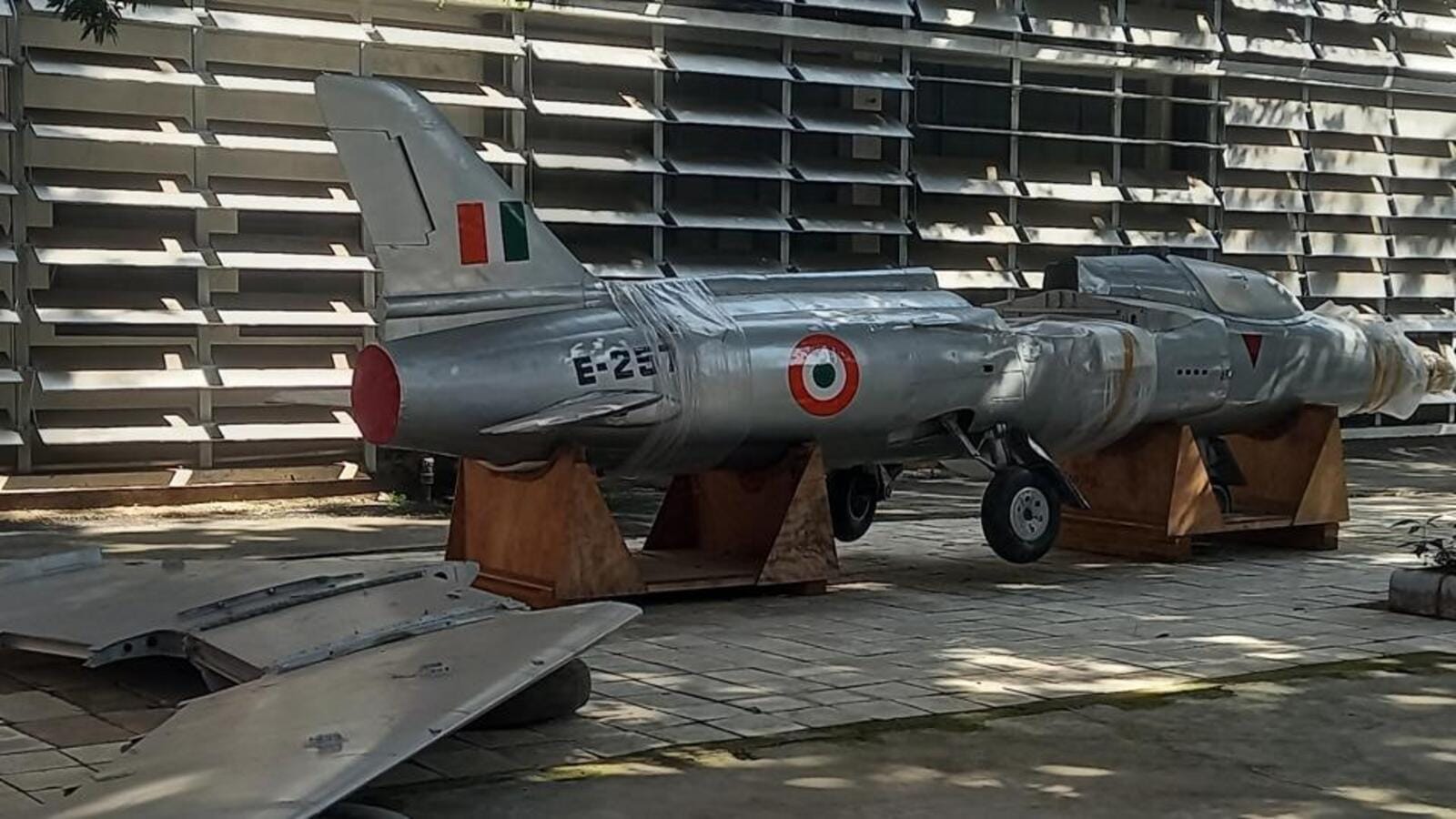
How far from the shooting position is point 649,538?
33.2 ft

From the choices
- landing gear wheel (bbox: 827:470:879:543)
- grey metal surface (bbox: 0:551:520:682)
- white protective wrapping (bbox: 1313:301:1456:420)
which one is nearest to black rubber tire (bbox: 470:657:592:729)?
grey metal surface (bbox: 0:551:520:682)

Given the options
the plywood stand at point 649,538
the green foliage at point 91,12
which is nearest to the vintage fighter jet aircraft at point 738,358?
the plywood stand at point 649,538

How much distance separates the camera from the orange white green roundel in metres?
9.16

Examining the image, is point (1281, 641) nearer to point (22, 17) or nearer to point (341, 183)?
point (341, 183)

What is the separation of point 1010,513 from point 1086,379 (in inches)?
38.7

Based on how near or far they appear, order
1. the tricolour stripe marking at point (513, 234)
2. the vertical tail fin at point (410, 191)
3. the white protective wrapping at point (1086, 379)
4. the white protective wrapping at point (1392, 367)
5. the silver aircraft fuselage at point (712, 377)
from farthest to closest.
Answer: the white protective wrapping at point (1392, 367), the white protective wrapping at point (1086, 379), the tricolour stripe marking at point (513, 234), the vertical tail fin at point (410, 191), the silver aircraft fuselage at point (712, 377)

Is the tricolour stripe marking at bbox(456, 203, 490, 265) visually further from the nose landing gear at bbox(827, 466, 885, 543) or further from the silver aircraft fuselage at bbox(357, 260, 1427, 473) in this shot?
the nose landing gear at bbox(827, 466, 885, 543)

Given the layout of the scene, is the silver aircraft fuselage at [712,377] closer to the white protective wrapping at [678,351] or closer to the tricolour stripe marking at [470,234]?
the white protective wrapping at [678,351]

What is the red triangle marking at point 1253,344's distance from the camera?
36.3 ft

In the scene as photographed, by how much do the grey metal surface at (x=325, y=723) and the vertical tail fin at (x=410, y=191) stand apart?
9.16ft

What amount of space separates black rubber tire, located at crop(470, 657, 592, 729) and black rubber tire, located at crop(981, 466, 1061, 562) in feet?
12.7

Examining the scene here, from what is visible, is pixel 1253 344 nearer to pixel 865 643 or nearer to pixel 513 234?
pixel 865 643

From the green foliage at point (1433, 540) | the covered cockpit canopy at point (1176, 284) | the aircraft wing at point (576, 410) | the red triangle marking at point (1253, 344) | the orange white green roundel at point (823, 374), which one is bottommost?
the green foliage at point (1433, 540)

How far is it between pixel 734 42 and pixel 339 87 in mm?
7501
